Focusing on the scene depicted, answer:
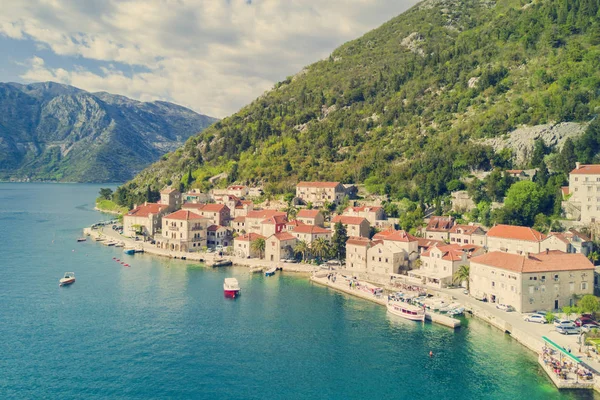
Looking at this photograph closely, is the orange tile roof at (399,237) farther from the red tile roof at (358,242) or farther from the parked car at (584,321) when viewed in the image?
the parked car at (584,321)

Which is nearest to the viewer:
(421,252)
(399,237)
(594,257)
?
(594,257)

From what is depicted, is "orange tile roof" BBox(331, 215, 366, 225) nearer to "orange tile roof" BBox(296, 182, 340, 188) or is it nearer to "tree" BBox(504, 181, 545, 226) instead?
"orange tile roof" BBox(296, 182, 340, 188)

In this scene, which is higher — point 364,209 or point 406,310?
point 364,209

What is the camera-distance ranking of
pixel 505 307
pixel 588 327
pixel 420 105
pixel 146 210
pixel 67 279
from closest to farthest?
pixel 588 327 < pixel 505 307 < pixel 67 279 < pixel 146 210 < pixel 420 105

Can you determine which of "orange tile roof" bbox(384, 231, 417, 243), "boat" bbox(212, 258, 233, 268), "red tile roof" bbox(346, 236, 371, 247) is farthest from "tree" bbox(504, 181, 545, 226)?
"boat" bbox(212, 258, 233, 268)

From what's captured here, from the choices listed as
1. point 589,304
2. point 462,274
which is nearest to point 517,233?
point 462,274

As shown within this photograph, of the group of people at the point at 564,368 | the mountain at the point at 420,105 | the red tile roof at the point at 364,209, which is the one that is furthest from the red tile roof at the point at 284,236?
the group of people at the point at 564,368

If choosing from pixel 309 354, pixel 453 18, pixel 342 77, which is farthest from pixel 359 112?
pixel 309 354

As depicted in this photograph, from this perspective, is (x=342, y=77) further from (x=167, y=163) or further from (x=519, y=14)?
(x=167, y=163)

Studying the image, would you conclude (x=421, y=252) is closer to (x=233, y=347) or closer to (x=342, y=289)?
(x=342, y=289)

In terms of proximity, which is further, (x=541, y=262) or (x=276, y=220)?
(x=276, y=220)
